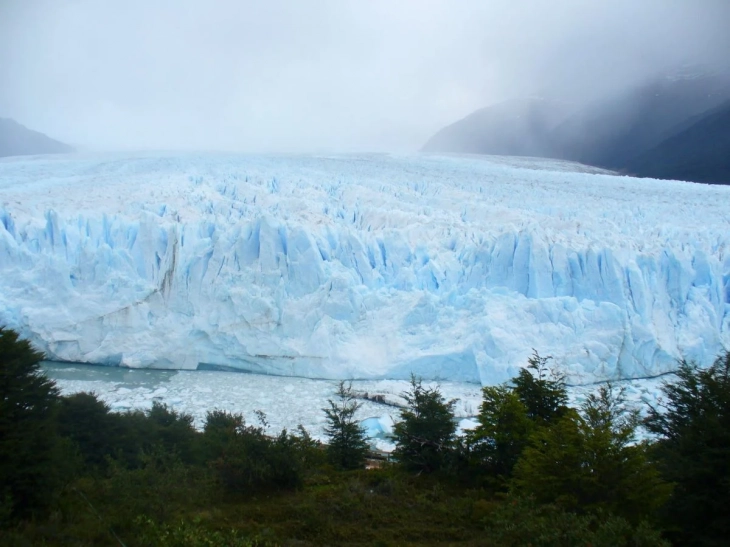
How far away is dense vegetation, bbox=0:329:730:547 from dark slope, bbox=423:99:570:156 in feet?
102

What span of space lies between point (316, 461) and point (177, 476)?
2104 millimetres

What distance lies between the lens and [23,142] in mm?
32281

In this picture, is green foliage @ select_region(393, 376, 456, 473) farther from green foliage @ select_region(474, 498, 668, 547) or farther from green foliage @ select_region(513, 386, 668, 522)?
green foliage @ select_region(474, 498, 668, 547)

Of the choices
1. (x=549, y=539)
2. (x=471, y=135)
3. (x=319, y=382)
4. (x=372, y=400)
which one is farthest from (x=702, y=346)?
(x=471, y=135)

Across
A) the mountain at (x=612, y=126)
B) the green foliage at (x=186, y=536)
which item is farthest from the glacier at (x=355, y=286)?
the mountain at (x=612, y=126)

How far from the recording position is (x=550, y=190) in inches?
637

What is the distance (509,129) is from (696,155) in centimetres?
1354

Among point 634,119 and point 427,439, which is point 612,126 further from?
point 427,439

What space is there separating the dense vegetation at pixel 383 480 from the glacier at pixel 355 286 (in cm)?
362

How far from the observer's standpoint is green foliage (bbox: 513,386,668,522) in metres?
4.50

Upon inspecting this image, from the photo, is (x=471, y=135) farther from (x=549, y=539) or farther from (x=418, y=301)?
(x=549, y=539)

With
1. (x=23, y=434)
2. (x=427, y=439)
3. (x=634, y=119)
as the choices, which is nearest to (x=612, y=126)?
(x=634, y=119)

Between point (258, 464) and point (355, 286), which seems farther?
point (355, 286)

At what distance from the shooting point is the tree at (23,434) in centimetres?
420
